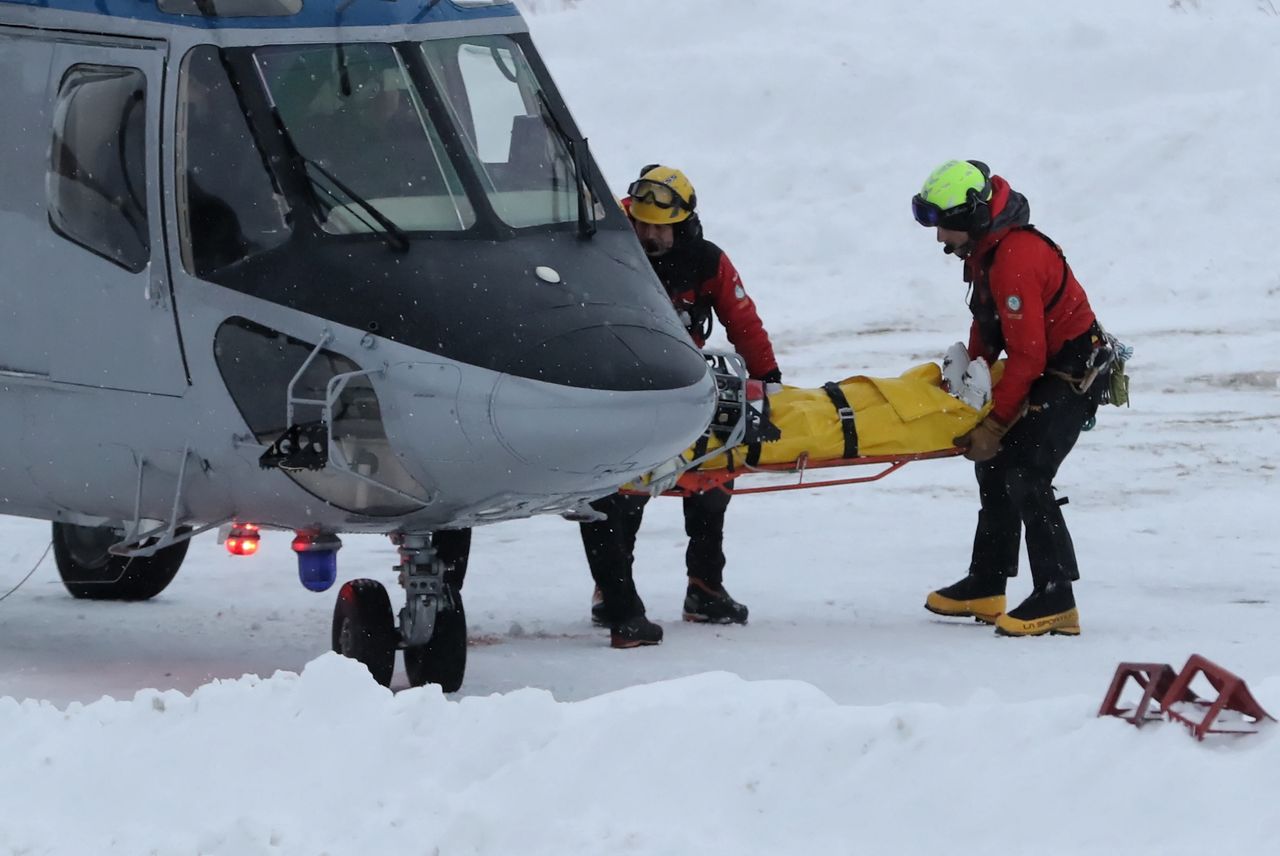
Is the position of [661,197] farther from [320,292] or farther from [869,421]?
[320,292]

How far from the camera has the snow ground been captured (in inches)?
190

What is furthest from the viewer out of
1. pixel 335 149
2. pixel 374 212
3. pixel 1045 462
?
pixel 1045 462

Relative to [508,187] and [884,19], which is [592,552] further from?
[884,19]

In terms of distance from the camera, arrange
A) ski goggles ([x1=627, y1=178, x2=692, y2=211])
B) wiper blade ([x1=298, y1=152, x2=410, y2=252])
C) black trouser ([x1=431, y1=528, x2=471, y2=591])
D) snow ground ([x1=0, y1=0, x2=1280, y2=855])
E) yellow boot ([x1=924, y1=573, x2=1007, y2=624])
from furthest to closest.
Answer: yellow boot ([x1=924, y1=573, x2=1007, y2=624]) → black trouser ([x1=431, y1=528, x2=471, y2=591]) → ski goggles ([x1=627, y1=178, x2=692, y2=211]) → wiper blade ([x1=298, y1=152, x2=410, y2=252]) → snow ground ([x1=0, y1=0, x2=1280, y2=855])

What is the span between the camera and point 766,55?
23406 mm

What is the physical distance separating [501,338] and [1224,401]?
9.01 m

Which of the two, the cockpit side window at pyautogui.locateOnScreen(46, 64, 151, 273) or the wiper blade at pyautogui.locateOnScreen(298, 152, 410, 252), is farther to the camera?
the cockpit side window at pyautogui.locateOnScreen(46, 64, 151, 273)

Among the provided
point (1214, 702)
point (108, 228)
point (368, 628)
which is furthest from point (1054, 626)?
point (108, 228)

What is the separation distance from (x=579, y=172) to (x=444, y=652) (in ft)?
5.78

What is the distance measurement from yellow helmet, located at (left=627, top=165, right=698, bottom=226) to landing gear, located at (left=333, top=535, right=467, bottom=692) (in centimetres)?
210

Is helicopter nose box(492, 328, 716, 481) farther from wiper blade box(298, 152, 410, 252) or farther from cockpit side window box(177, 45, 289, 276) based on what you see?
cockpit side window box(177, 45, 289, 276)

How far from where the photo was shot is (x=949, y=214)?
8.39m

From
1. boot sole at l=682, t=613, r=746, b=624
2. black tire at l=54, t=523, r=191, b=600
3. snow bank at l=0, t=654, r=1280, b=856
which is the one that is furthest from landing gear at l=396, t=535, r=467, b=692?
black tire at l=54, t=523, r=191, b=600

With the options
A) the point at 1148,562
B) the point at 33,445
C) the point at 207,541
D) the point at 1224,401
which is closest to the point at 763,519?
the point at 1148,562
